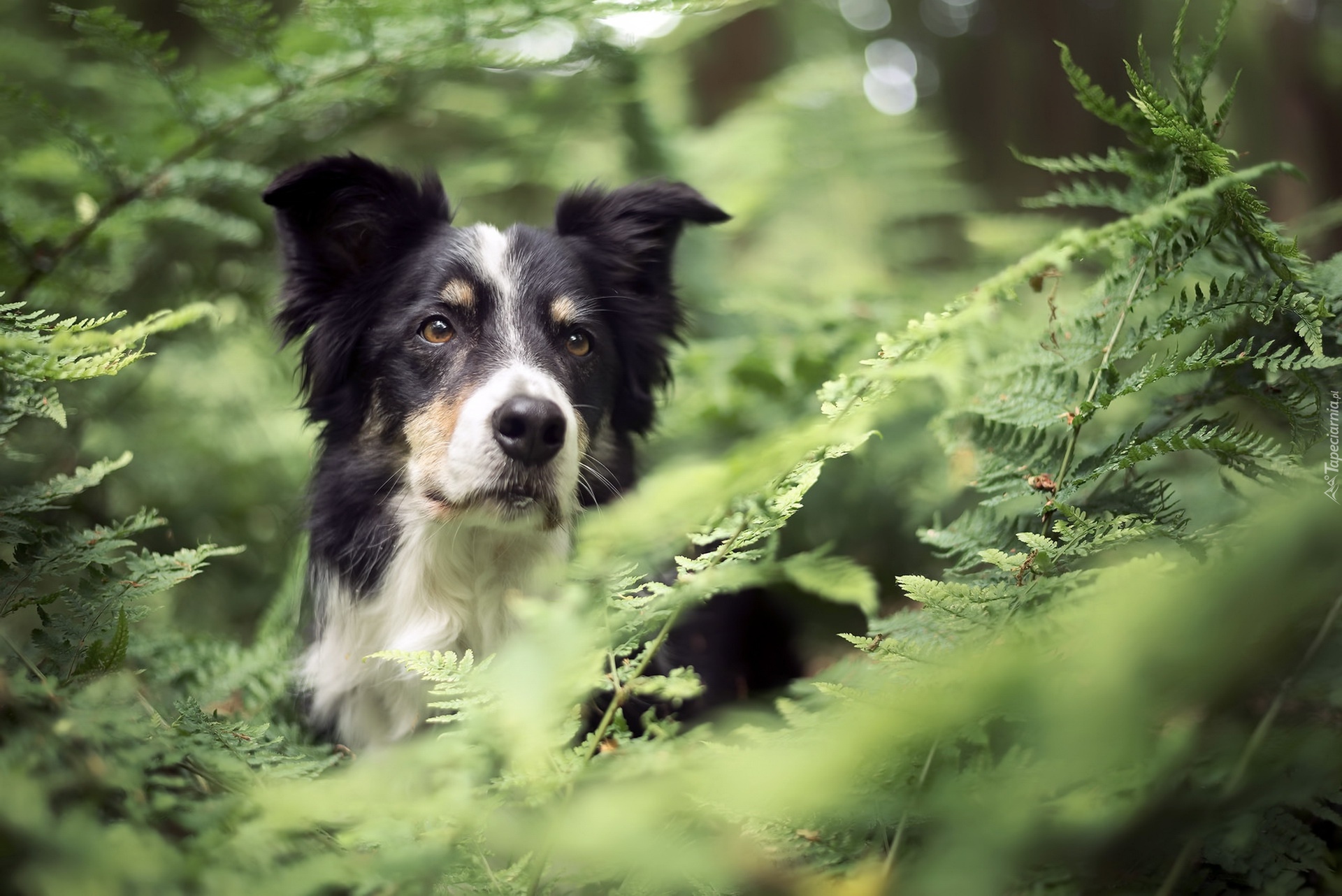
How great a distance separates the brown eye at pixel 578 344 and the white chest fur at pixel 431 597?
0.72m

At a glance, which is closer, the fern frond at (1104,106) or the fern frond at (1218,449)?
the fern frond at (1218,449)

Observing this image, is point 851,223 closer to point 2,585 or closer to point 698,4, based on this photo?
point 698,4

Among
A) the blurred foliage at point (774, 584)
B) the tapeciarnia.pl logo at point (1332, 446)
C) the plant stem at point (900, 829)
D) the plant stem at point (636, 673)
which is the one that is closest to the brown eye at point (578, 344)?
the blurred foliage at point (774, 584)

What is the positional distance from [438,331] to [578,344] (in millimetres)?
531

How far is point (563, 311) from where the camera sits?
3.03m

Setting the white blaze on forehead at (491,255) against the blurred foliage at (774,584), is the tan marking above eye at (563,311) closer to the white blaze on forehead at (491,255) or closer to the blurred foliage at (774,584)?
the white blaze on forehead at (491,255)

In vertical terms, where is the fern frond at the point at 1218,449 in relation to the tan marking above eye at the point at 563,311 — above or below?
below

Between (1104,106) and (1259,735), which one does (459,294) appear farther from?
(1259,735)

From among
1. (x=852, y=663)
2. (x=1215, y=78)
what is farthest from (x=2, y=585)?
(x=1215, y=78)

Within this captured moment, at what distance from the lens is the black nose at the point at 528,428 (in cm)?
244

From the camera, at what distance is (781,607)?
12.2 ft

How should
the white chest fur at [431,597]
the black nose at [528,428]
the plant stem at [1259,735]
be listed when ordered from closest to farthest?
1. the plant stem at [1259,735]
2. the black nose at [528,428]
3. the white chest fur at [431,597]

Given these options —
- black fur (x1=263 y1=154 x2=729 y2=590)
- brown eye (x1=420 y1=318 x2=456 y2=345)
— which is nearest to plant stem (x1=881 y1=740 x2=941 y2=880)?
black fur (x1=263 y1=154 x2=729 y2=590)

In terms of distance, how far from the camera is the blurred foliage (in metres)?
1.13
